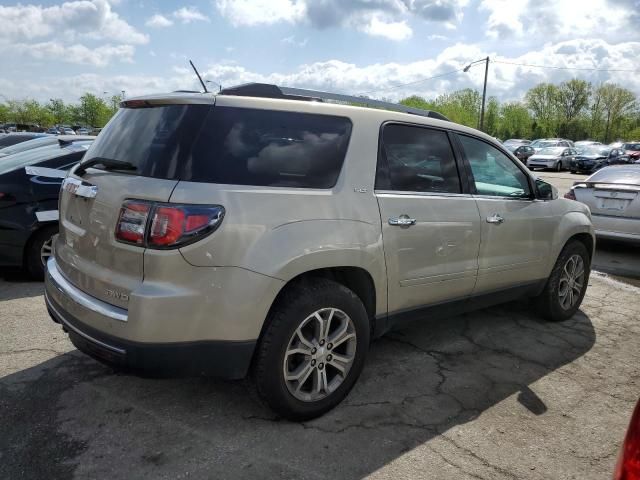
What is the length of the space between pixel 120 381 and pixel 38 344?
102 cm

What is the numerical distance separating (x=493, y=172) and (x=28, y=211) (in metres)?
4.55

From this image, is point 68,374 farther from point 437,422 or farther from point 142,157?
point 437,422

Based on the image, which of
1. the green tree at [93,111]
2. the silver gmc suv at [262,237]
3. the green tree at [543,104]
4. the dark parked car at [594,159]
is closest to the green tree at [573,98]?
the green tree at [543,104]

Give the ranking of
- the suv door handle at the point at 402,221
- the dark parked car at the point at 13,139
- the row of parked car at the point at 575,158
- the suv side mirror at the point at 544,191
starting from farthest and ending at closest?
1. the row of parked car at the point at 575,158
2. the dark parked car at the point at 13,139
3. the suv side mirror at the point at 544,191
4. the suv door handle at the point at 402,221

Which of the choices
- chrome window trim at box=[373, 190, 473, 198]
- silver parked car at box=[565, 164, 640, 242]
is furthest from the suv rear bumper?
silver parked car at box=[565, 164, 640, 242]

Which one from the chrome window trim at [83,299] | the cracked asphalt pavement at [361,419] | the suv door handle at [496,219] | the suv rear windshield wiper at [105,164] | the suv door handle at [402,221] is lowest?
the cracked asphalt pavement at [361,419]

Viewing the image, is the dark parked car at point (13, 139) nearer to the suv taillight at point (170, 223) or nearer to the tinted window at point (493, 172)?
the tinted window at point (493, 172)

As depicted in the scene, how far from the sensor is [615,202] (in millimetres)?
7668

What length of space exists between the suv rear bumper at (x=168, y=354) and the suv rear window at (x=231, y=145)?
2.68 ft

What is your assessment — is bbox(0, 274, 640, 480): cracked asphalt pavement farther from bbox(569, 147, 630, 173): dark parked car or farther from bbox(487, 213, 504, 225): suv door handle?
bbox(569, 147, 630, 173): dark parked car

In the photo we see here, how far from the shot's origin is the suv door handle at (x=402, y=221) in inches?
125

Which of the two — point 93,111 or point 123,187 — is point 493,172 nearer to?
point 123,187

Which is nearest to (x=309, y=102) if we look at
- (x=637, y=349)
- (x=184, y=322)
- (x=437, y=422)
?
(x=184, y=322)

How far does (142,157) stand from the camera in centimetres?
272
